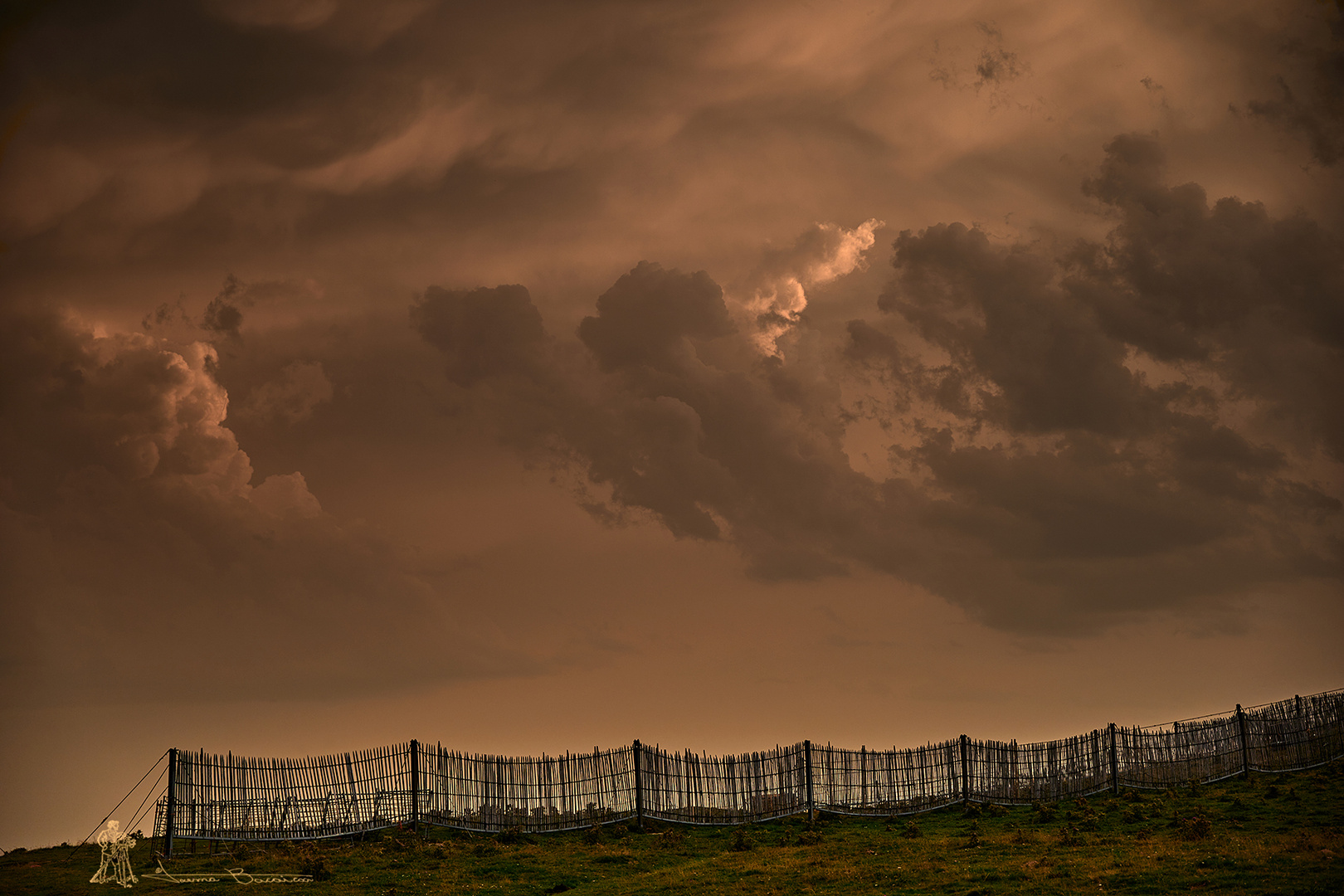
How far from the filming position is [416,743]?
3728cm

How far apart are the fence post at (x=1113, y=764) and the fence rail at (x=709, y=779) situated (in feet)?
0.28

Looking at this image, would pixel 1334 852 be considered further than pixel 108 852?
No

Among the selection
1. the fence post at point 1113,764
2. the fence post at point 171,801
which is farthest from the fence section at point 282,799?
the fence post at point 1113,764

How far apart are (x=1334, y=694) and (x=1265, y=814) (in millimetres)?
13830

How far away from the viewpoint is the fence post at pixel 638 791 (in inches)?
1503

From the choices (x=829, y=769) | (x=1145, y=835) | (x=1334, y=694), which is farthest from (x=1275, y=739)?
(x=829, y=769)

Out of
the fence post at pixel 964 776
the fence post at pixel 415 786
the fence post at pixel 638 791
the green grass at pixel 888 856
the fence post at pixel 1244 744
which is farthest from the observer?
the fence post at pixel 1244 744

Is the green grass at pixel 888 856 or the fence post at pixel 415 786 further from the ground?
the fence post at pixel 415 786

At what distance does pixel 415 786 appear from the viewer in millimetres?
36938

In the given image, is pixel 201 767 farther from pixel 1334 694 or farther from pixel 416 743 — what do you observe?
pixel 1334 694

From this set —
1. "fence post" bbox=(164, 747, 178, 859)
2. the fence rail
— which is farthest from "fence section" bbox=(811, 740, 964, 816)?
"fence post" bbox=(164, 747, 178, 859)

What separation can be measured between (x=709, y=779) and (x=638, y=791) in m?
2.71

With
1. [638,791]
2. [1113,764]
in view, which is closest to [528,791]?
[638,791]

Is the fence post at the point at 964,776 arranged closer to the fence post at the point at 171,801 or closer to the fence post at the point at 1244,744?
the fence post at the point at 1244,744
